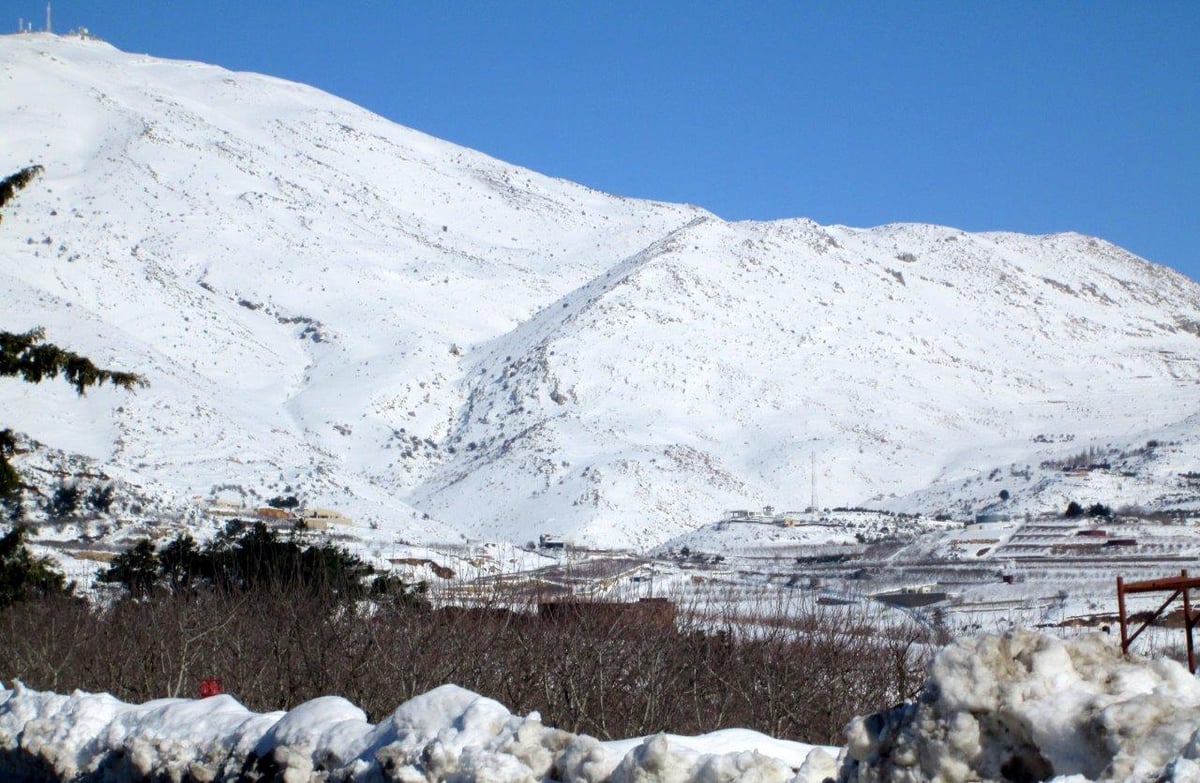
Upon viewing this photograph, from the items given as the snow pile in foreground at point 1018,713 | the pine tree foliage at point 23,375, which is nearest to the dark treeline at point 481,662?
the pine tree foliage at point 23,375

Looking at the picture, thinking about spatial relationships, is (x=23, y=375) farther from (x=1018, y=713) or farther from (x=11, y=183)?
(x=1018, y=713)

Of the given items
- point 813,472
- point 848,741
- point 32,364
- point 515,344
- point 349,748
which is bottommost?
point 349,748

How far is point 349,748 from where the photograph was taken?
5.78 metres

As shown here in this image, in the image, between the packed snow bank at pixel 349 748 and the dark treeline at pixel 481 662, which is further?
the dark treeline at pixel 481 662

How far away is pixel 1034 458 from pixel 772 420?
1609 centimetres

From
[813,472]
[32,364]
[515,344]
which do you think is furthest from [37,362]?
[515,344]

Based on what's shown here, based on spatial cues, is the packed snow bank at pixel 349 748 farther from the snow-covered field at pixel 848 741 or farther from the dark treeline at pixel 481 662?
the dark treeline at pixel 481 662

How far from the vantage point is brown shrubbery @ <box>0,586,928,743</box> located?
36.7ft

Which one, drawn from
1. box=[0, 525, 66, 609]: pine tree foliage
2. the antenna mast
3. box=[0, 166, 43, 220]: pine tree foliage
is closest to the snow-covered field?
box=[0, 525, 66, 609]: pine tree foliage

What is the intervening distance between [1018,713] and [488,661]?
825 centimetres

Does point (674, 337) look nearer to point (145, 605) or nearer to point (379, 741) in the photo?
point (145, 605)

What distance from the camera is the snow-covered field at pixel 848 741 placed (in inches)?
149

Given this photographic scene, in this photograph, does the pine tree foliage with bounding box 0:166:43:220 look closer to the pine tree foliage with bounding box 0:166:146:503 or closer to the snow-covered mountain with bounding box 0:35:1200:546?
the pine tree foliage with bounding box 0:166:146:503

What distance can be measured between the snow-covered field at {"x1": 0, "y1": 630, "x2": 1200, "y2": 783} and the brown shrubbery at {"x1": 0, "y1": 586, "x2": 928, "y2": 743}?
4091mm
